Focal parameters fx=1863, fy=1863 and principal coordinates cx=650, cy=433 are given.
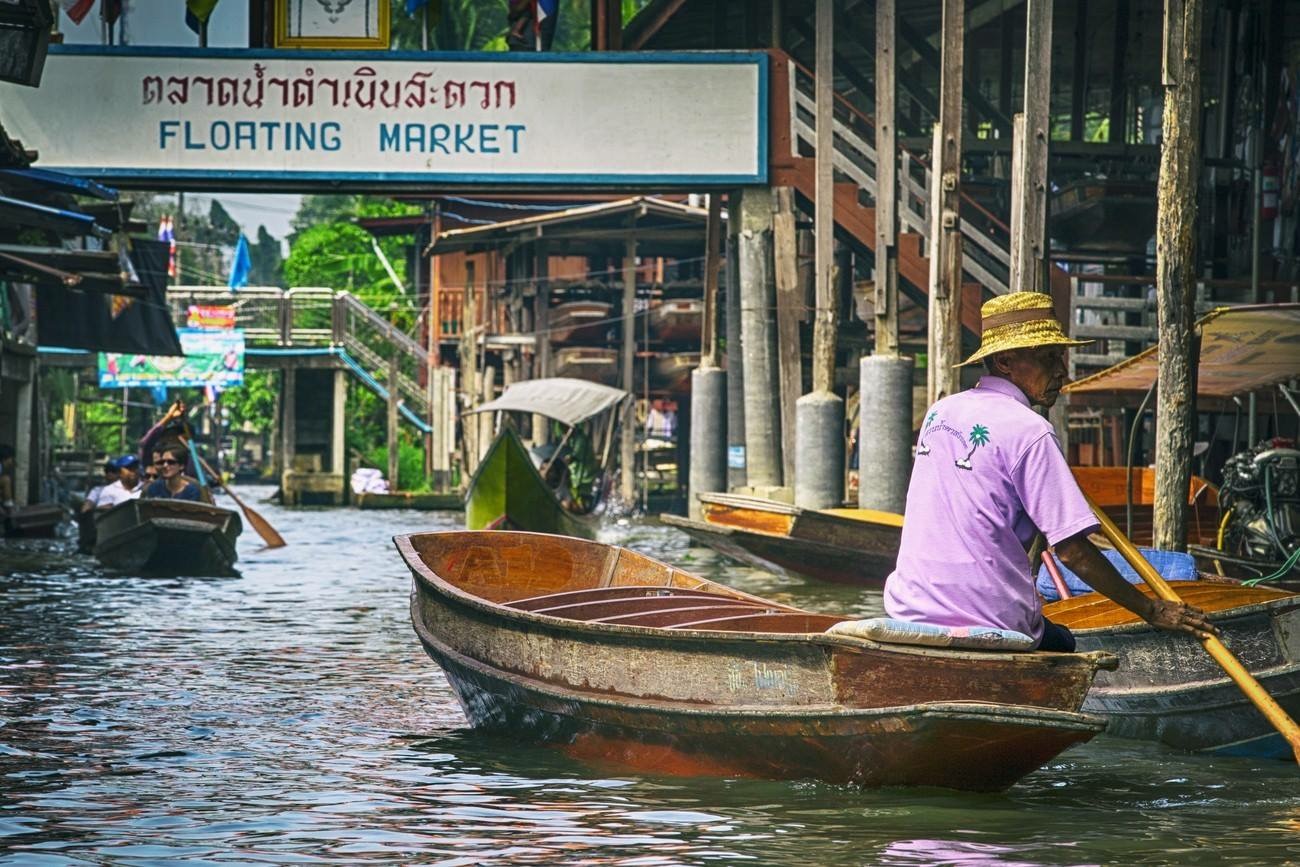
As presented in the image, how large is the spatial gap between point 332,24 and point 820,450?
668cm

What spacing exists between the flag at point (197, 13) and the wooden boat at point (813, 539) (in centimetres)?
735

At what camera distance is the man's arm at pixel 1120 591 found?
6.49 meters

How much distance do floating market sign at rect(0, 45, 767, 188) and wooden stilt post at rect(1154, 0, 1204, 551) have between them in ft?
25.9

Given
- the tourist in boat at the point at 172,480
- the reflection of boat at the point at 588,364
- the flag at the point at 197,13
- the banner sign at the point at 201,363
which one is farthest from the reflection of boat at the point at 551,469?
the banner sign at the point at 201,363

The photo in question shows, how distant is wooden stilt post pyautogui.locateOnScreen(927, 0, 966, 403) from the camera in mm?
15719

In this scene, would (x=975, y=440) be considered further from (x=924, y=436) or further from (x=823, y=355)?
(x=823, y=355)

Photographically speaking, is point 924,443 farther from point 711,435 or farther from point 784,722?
point 711,435

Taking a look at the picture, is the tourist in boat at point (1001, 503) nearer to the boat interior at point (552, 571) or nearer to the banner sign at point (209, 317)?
the boat interior at point (552, 571)

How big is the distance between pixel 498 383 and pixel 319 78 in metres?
24.1

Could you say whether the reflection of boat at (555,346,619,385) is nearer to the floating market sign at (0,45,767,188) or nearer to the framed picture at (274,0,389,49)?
the floating market sign at (0,45,767,188)

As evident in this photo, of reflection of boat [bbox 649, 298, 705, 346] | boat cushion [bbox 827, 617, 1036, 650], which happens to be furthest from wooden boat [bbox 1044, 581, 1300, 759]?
reflection of boat [bbox 649, 298, 705, 346]

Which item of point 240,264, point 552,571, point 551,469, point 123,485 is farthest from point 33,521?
point 240,264

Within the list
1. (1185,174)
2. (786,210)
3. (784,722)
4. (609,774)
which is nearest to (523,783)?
(609,774)

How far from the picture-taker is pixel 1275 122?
18.4 meters
